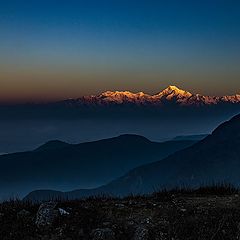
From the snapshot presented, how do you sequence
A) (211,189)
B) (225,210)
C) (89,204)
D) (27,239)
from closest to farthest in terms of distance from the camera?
1. (27,239)
2. (225,210)
3. (89,204)
4. (211,189)

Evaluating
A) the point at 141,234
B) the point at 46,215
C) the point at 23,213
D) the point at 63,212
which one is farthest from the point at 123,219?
the point at 23,213

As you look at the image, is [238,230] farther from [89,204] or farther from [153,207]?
[89,204]

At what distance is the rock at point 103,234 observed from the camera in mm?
13695

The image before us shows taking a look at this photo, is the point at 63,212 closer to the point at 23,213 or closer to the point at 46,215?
the point at 46,215

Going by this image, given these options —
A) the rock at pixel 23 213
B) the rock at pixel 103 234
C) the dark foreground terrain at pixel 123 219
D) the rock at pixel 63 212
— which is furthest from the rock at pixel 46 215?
the rock at pixel 103 234

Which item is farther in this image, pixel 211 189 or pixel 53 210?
pixel 211 189

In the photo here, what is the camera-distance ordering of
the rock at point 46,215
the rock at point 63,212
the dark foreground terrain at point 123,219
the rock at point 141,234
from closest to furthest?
the rock at point 141,234, the dark foreground terrain at point 123,219, the rock at point 46,215, the rock at point 63,212

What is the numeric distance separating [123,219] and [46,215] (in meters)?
2.41

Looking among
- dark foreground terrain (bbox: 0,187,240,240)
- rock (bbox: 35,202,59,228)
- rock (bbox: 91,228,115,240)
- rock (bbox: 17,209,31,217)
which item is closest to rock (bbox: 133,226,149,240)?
dark foreground terrain (bbox: 0,187,240,240)

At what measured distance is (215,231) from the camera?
45.8 ft

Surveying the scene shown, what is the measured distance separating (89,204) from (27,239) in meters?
2.75

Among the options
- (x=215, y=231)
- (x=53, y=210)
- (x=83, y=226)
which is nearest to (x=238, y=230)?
(x=215, y=231)

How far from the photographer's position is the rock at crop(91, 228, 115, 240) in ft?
44.9

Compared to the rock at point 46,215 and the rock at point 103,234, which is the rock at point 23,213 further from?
the rock at point 103,234
